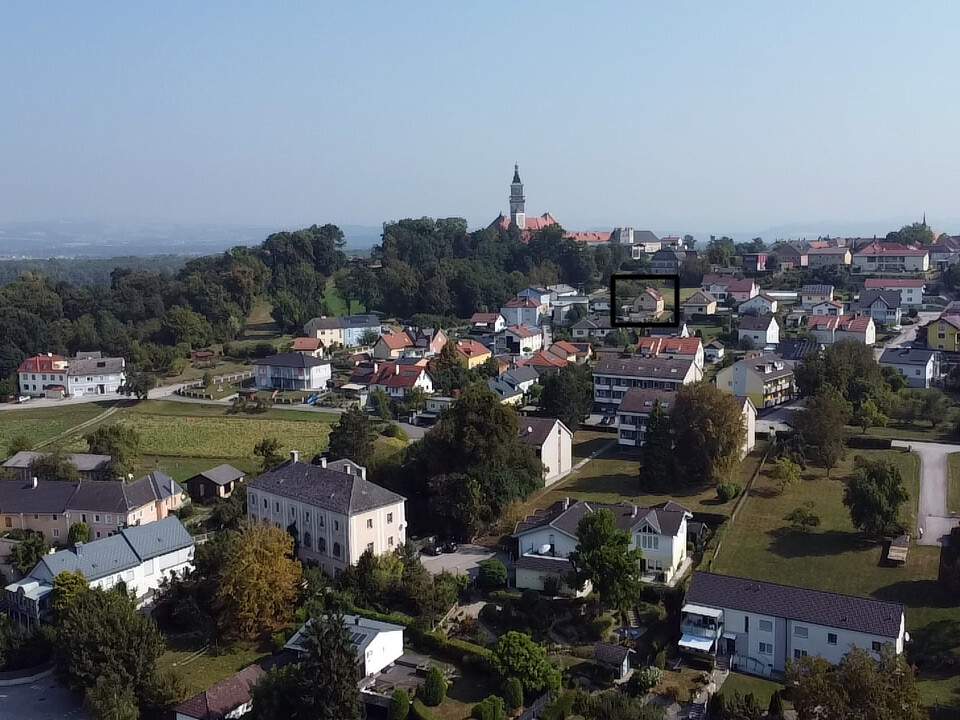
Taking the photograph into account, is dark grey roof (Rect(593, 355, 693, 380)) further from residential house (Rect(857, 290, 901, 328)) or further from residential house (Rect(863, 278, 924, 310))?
residential house (Rect(863, 278, 924, 310))

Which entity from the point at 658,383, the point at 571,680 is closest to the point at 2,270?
the point at 658,383

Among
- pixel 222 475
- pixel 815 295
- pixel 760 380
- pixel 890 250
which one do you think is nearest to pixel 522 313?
pixel 815 295

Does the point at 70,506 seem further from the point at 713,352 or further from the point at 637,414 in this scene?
the point at 713,352

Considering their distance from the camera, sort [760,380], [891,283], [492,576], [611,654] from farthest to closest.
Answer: [891,283] < [760,380] < [492,576] < [611,654]

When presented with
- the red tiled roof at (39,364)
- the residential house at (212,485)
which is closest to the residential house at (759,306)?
the residential house at (212,485)

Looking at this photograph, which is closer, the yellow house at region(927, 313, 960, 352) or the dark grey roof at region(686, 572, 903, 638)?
the dark grey roof at region(686, 572, 903, 638)

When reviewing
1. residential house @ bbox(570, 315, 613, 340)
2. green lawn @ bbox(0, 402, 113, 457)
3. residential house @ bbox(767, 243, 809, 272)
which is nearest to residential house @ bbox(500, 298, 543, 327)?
residential house @ bbox(570, 315, 613, 340)

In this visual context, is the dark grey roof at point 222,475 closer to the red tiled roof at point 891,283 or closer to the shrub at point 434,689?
the shrub at point 434,689
